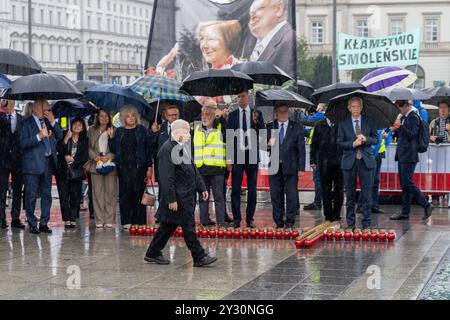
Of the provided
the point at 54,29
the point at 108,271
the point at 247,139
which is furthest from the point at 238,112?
the point at 54,29

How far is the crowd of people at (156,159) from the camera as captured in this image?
13117 millimetres

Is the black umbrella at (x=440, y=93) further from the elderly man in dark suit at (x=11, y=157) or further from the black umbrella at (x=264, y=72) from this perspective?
the elderly man in dark suit at (x=11, y=157)

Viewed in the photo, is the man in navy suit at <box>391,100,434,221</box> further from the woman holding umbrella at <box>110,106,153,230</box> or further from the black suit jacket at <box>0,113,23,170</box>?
the black suit jacket at <box>0,113,23,170</box>

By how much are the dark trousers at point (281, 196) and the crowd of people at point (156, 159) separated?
0.04 feet

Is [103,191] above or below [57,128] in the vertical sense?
below

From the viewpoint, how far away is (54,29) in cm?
12250

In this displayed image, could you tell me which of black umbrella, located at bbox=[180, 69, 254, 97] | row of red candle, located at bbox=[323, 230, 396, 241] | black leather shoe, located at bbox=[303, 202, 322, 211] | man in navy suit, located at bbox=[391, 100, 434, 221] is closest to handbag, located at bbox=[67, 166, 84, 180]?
black umbrella, located at bbox=[180, 69, 254, 97]

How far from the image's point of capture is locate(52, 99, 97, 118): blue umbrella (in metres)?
14.7

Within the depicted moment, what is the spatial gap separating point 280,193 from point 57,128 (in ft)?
10.4

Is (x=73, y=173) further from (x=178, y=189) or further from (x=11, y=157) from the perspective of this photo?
(x=178, y=189)

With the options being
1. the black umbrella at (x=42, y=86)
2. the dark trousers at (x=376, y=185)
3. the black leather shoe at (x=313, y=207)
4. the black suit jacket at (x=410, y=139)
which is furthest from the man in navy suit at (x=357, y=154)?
the black umbrella at (x=42, y=86)

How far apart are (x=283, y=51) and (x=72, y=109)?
10.6 feet

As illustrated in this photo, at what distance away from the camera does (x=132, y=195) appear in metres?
13.6
